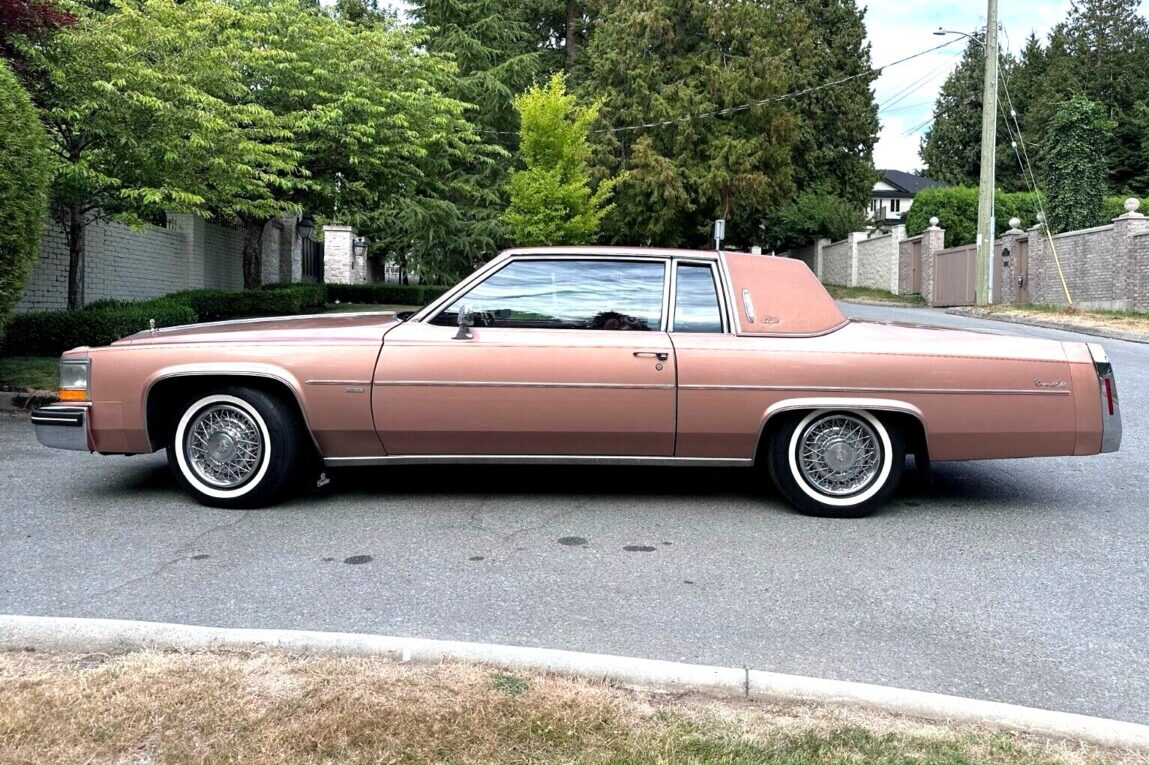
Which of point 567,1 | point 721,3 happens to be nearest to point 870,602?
point 721,3

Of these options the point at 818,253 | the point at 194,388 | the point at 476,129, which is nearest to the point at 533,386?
the point at 194,388

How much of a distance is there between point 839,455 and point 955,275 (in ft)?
88.1

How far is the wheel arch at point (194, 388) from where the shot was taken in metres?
5.35

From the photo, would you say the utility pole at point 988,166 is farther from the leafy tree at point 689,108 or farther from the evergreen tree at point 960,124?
the evergreen tree at point 960,124

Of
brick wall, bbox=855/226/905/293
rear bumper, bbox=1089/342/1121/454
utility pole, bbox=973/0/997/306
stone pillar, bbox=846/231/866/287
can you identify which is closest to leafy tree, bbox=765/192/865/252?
stone pillar, bbox=846/231/866/287

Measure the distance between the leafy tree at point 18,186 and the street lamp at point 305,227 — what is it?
23.7 metres

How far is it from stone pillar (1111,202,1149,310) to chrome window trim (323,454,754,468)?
2068 cm

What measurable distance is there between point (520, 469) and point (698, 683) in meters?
3.70

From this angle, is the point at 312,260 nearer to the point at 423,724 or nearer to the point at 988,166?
the point at 988,166

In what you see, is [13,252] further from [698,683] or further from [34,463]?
[698,683]

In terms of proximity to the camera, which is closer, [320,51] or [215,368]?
[215,368]

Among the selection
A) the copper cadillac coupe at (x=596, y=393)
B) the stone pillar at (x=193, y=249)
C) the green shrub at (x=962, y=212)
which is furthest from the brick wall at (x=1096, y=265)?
the stone pillar at (x=193, y=249)

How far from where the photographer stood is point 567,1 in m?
46.8

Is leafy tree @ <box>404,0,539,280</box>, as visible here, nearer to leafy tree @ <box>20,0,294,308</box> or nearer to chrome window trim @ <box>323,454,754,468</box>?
leafy tree @ <box>20,0,294,308</box>
